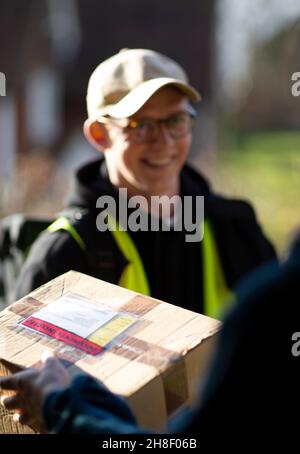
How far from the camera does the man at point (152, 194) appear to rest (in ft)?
9.36

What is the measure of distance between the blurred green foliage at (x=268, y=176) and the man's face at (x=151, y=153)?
0.65 meters

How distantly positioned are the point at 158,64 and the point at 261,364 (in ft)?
6.81

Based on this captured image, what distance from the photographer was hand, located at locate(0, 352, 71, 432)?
163cm

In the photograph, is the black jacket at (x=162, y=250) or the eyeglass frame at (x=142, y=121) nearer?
the black jacket at (x=162, y=250)

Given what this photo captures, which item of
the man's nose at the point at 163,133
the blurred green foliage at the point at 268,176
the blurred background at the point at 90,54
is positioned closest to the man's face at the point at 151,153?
the man's nose at the point at 163,133

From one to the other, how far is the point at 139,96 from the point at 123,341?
49.8 inches

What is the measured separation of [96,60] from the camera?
60.0 feet

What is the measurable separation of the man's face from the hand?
1.29 metres

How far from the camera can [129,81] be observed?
9.72 feet

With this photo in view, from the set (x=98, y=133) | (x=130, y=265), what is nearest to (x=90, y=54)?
(x=98, y=133)

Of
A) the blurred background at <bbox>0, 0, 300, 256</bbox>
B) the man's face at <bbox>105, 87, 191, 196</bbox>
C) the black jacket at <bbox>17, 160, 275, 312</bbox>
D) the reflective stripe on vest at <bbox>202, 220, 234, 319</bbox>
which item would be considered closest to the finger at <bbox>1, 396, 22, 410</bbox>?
the black jacket at <bbox>17, 160, 275, 312</bbox>

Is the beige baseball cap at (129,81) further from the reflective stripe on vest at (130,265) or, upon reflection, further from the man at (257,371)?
the man at (257,371)

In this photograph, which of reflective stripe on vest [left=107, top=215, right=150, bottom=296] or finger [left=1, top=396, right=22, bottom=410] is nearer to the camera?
finger [left=1, top=396, right=22, bottom=410]

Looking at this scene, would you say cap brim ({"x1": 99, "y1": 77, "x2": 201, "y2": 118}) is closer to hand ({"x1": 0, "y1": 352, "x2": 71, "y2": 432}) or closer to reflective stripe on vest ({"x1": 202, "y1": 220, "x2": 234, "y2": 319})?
reflective stripe on vest ({"x1": 202, "y1": 220, "x2": 234, "y2": 319})
